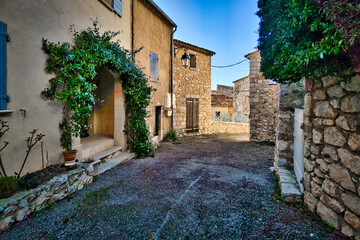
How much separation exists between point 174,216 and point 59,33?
4027mm

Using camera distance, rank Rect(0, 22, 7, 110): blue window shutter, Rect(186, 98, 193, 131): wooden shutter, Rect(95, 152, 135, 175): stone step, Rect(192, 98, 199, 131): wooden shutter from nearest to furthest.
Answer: Rect(0, 22, 7, 110): blue window shutter, Rect(95, 152, 135, 175): stone step, Rect(186, 98, 193, 131): wooden shutter, Rect(192, 98, 199, 131): wooden shutter

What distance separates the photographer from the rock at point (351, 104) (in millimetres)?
1850

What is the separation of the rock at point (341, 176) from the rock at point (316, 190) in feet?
1.10

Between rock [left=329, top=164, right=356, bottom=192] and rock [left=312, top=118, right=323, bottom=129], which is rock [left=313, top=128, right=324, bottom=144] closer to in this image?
rock [left=312, top=118, right=323, bottom=129]

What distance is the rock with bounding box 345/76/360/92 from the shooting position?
72.3 inches

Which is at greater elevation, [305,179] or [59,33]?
[59,33]

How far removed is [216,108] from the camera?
2077 cm

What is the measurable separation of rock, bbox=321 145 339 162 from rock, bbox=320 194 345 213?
479mm

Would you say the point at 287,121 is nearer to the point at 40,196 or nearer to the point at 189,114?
the point at 40,196

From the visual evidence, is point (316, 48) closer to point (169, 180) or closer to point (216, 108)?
point (169, 180)

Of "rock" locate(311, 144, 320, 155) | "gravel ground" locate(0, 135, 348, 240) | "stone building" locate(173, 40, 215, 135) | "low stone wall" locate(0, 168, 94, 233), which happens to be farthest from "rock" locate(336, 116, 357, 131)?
"stone building" locate(173, 40, 215, 135)

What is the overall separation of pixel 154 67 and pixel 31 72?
219 inches

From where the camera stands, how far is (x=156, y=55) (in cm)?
851

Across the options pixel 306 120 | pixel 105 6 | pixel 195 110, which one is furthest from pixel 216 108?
pixel 306 120
